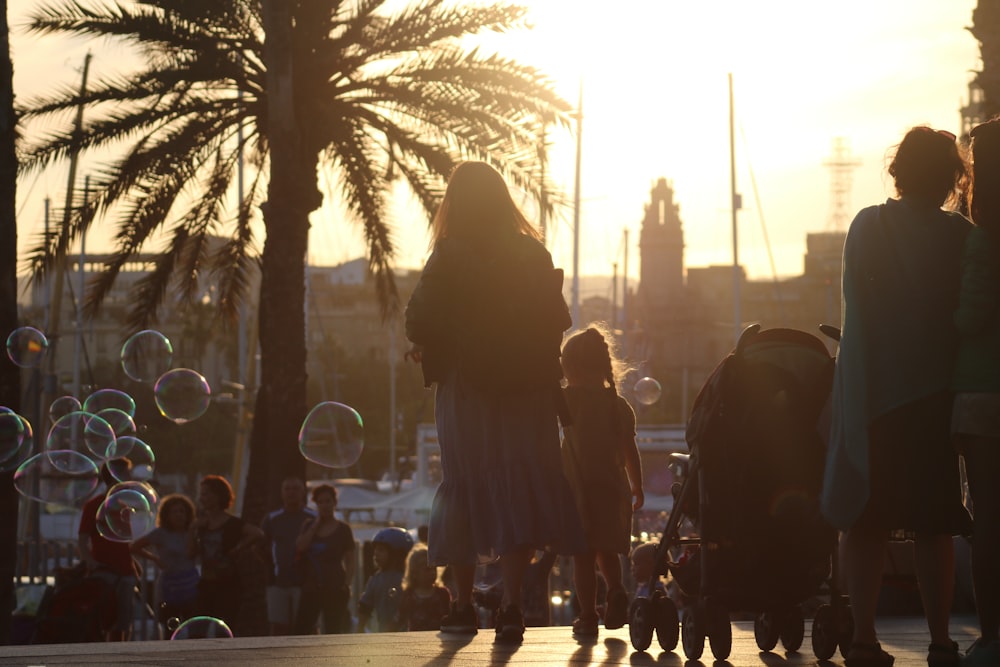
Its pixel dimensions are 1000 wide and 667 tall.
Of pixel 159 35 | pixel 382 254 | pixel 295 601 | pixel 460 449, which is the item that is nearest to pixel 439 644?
pixel 460 449

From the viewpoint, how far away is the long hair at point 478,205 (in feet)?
22.4

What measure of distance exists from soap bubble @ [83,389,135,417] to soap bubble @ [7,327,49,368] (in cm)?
140

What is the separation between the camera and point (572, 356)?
7.97 metres

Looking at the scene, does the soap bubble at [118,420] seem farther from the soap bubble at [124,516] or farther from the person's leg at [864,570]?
the person's leg at [864,570]

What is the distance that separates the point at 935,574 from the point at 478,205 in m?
2.45

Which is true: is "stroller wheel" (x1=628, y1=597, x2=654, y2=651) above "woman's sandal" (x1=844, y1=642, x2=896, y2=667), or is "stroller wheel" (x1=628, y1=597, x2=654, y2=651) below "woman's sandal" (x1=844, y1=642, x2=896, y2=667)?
below

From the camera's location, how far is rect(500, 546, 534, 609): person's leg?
6617 millimetres

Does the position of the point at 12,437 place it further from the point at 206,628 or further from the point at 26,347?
the point at 206,628

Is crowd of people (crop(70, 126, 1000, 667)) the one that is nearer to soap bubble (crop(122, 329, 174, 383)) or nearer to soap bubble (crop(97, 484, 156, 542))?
soap bubble (crop(97, 484, 156, 542))

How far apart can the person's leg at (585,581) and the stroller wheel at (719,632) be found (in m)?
1.42

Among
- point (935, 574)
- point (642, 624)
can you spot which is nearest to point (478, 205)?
point (642, 624)

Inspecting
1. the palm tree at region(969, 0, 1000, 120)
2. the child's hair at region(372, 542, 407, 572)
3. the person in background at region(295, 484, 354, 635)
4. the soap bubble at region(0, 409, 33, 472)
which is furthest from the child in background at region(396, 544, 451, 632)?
the palm tree at region(969, 0, 1000, 120)

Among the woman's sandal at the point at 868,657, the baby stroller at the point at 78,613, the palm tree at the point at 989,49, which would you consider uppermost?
the palm tree at the point at 989,49

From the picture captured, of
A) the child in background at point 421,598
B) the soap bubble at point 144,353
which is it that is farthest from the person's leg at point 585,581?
the soap bubble at point 144,353
